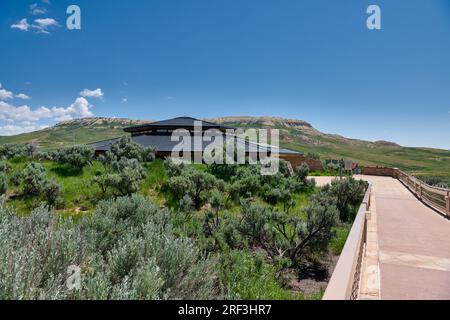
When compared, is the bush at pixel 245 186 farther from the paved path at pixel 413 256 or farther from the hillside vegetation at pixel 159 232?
the paved path at pixel 413 256

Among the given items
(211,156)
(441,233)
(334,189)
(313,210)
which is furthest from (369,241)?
(211,156)

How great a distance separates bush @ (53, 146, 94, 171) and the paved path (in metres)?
16.0

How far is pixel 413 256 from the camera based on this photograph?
6414 millimetres

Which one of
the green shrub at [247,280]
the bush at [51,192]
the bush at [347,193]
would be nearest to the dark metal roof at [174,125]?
the bush at [51,192]

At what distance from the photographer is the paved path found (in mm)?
4676

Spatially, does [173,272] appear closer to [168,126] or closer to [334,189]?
[334,189]

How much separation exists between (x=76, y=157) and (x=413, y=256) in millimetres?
17243

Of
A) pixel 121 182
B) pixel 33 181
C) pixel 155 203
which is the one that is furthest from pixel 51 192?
pixel 155 203

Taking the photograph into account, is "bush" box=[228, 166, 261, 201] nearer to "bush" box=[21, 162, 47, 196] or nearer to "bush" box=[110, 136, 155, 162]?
"bush" box=[110, 136, 155, 162]

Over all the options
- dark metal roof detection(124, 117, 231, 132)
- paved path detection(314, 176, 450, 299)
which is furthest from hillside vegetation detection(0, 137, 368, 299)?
dark metal roof detection(124, 117, 231, 132)

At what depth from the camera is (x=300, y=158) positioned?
33.1 meters

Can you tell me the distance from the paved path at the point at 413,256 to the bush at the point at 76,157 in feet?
→ 52.5

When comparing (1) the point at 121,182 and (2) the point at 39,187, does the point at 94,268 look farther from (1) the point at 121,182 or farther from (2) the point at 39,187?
(2) the point at 39,187
